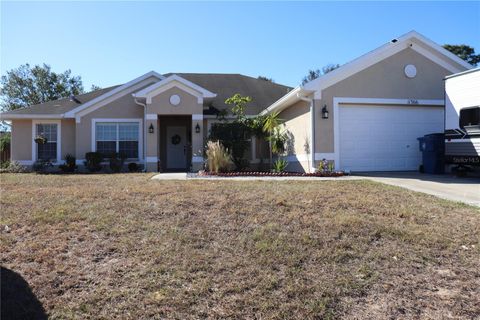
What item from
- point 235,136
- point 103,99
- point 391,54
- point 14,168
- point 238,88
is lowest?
point 14,168

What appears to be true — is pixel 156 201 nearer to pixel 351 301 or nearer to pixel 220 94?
pixel 351 301

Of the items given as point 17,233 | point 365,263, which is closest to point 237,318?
point 365,263

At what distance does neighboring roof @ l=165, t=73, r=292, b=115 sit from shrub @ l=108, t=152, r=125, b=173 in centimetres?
481

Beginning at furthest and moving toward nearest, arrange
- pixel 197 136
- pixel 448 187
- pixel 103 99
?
pixel 103 99
pixel 197 136
pixel 448 187

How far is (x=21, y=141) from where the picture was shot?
18266 millimetres

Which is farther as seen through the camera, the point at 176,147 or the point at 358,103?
the point at 176,147

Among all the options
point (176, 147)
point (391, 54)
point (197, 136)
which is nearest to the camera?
point (391, 54)

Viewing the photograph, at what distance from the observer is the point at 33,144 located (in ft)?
59.7

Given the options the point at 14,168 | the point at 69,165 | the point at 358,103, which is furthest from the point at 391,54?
the point at 14,168

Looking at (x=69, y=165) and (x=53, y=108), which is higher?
(x=53, y=108)

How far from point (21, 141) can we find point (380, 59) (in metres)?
16.2

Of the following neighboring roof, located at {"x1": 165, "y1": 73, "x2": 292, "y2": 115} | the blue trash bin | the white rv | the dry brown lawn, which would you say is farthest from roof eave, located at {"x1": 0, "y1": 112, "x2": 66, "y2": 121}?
the white rv

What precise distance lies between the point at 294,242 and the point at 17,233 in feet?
13.0

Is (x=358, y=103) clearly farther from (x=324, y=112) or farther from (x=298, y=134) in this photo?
(x=298, y=134)
